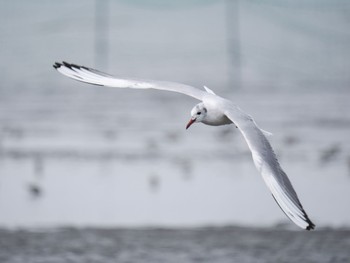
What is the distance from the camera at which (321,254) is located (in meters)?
9.03

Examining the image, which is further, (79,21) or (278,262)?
(79,21)

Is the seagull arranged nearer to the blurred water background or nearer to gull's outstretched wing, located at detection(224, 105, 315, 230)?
gull's outstretched wing, located at detection(224, 105, 315, 230)

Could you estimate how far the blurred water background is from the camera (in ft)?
33.9

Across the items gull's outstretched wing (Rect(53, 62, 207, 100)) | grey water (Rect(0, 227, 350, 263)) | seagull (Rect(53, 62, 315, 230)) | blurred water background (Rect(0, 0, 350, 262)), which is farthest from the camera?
blurred water background (Rect(0, 0, 350, 262))

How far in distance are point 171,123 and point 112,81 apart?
8.10 m

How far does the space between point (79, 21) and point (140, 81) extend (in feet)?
85.2

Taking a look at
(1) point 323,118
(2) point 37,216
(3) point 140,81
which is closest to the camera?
(3) point 140,81

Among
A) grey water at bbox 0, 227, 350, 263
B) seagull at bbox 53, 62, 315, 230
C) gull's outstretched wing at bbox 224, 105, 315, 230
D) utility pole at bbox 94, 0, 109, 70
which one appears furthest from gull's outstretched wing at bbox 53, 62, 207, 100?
utility pole at bbox 94, 0, 109, 70

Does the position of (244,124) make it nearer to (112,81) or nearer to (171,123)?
(112,81)

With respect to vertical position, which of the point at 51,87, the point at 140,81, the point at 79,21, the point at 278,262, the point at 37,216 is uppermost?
the point at 79,21

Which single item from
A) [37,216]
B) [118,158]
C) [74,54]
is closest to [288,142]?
[118,158]

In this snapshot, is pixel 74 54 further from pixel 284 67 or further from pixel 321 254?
pixel 321 254

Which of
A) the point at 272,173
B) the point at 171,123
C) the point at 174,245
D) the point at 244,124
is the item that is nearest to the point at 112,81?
the point at 244,124

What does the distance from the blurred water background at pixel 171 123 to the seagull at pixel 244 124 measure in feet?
4.44
